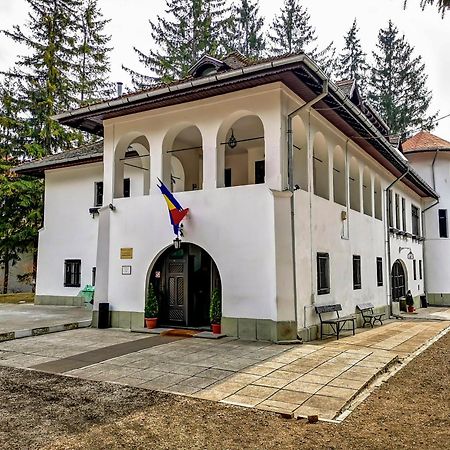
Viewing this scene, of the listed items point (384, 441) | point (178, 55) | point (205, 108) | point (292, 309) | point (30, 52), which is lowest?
point (384, 441)

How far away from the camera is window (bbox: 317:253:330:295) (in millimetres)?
10482

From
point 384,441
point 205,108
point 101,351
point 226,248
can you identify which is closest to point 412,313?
point 226,248

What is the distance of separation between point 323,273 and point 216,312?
9.49ft

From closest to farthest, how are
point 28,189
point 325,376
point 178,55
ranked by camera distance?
1. point 325,376
2. point 28,189
3. point 178,55

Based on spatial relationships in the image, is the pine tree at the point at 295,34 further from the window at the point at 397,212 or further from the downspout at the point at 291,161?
the downspout at the point at 291,161

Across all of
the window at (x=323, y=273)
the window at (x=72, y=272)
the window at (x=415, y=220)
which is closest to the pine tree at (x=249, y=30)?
the window at (x=415, y=220)

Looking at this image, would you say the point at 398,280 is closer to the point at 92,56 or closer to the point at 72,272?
the point at 72,272

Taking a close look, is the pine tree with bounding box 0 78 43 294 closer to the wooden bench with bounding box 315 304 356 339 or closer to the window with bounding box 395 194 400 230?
the wooden bench with bounding box 315 304 356 339

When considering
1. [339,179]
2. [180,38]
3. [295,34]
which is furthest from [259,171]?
[295,34]

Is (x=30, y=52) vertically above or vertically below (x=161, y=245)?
above

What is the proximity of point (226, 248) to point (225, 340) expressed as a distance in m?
1.94

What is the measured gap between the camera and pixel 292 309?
8984mm

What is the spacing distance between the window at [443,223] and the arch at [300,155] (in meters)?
15.5

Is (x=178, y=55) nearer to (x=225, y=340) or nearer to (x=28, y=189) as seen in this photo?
(x=28, y=189)
